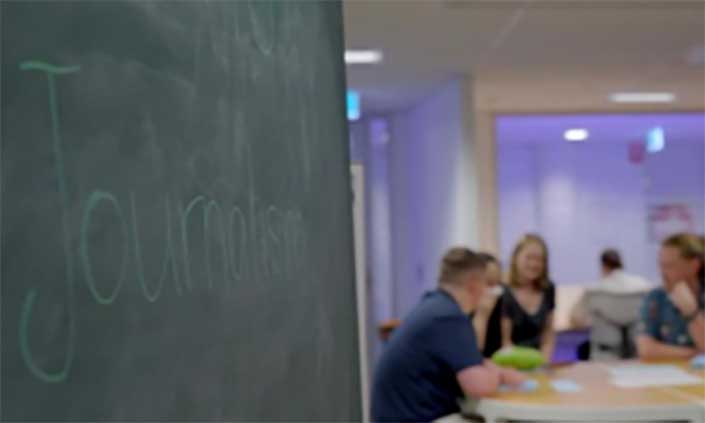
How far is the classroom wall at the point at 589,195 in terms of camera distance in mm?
9086

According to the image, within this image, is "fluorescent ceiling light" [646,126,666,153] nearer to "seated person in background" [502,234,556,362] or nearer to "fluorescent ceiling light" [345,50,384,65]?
"fluorescent ceiling light" [345,50,384,65]

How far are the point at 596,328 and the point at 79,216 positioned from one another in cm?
601

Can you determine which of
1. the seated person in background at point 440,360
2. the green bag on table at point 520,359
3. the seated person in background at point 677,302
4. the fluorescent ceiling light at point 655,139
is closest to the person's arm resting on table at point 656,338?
the seated person in background at point 677,302

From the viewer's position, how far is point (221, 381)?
1.06 metres

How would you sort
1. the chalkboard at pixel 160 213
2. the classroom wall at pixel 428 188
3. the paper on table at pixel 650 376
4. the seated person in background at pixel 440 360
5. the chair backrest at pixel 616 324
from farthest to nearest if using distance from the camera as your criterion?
the classroom wall at pixel 428 188 → the chair backrest at pixel 616 324 → the paper on table at pixel 650 376 → the seated person in background at pixel 440 360 → the chalkboard at pixel 160 213

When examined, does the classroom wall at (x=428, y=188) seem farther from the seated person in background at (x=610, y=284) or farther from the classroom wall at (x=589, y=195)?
the classroom wall at (x=589, y=195)

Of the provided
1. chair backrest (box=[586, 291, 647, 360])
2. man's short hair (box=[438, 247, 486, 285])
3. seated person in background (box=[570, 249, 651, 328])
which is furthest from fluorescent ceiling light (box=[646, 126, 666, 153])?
man's short hair (box=[438, 247, 486, 285])

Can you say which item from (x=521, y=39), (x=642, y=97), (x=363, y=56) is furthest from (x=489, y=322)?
(x=642, y=97)

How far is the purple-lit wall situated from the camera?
9078 millimetres

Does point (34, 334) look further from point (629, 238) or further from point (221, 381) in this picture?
point (629, 238)

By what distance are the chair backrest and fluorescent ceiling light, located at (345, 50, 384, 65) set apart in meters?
2.59

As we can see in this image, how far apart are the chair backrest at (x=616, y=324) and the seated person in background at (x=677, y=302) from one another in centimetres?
208

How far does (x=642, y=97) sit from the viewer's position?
736 cm

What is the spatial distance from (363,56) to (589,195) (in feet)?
15.7
